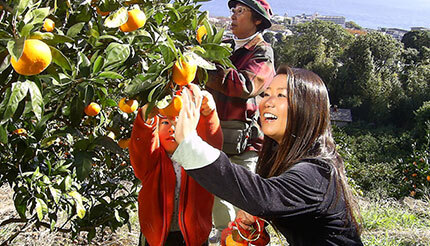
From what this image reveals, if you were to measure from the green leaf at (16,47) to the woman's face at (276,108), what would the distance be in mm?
593

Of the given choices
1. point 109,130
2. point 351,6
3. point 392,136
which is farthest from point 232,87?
point 351,6

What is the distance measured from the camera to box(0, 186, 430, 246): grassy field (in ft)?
6.81

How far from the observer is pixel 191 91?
908mm

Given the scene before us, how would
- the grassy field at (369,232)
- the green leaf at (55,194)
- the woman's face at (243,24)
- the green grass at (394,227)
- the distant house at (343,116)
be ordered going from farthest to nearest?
the distant house at (343,116), the green grass at (394,227), the grassy field at (369,232), the woman's face at (243,24), the green leaf at (55,194)

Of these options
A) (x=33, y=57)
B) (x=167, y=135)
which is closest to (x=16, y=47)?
(x=33, y=57)

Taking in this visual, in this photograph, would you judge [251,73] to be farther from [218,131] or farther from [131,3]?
[131,3]

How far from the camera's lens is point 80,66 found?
32.6 inches

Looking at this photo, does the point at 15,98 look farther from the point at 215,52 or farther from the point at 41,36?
the point at 215,52

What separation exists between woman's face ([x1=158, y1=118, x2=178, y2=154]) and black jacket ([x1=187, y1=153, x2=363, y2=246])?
0.41m

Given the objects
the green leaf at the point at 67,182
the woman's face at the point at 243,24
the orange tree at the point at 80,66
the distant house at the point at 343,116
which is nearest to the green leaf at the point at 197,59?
the orange tree at the point at 80,66

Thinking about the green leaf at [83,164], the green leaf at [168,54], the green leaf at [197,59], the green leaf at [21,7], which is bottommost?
the green leaf at [83,164]

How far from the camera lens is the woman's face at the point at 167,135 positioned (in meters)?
Result: 1.26

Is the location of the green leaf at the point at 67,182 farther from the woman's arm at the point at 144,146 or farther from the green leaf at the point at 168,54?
the green leaf at the point at 168,54

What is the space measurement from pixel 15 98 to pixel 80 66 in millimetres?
176
